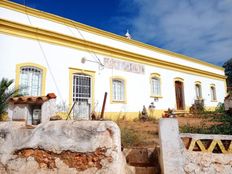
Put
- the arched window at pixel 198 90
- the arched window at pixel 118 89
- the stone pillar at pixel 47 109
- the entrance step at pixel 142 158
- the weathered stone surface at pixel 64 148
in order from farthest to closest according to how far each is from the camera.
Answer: the arched window at pixel 198 90 < the arched window at pixel 118 89 < the stone pillar at pixel 47 109 < the entrance step at pixel 142 158 < the weathered stone surface at pixel 64 148

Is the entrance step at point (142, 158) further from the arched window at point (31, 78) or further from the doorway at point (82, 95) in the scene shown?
the doorway at point (82, 95)

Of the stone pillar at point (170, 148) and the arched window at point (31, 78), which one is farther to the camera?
the arched window at point (31, 78)

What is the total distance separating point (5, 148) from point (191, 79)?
15387 mm

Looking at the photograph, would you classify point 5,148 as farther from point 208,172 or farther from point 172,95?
point 172,95

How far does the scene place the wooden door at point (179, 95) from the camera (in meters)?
15.9

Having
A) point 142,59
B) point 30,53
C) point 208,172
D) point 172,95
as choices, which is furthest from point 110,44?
point 208,172

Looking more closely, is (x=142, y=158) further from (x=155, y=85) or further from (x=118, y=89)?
(x=155, y=85)

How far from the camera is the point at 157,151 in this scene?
4.31 metres

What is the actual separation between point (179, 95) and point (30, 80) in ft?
36.0

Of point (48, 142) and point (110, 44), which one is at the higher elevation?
point (110, 44)

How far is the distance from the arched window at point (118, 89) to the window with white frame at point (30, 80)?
400 cm

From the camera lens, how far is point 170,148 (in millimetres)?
3756

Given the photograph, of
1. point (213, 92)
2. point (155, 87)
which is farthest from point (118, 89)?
point (213, 92)

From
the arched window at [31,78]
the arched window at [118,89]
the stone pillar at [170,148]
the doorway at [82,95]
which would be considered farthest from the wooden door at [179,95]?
the stone pillar at [170,148]
